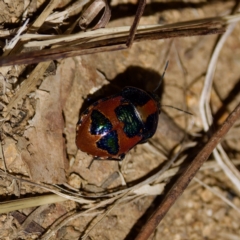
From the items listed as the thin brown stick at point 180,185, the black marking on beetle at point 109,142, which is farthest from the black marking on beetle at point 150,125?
the thin brown stick at point 180,185

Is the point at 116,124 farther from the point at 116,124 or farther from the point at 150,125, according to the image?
the point at 150,125

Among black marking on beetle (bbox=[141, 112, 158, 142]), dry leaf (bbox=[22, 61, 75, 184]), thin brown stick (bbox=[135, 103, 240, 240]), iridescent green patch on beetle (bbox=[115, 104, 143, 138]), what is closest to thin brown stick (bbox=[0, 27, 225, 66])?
dry leaf (bbox=[22, 61, 75, 184])

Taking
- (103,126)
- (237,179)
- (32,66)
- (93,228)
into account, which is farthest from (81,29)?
(237,179)

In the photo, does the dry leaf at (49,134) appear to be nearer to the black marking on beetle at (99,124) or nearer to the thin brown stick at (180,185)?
the black marking on beetle at (99,124)

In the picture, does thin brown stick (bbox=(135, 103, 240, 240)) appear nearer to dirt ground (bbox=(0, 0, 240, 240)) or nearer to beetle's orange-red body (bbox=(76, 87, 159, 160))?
dirt ground (bbox=(0, 0, 240, 240))

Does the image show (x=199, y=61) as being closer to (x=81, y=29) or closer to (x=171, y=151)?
(x=171, y=151)
